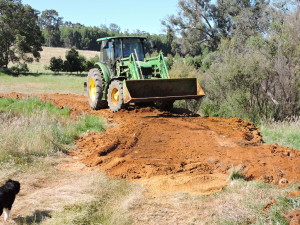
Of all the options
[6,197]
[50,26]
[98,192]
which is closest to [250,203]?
[98,192]

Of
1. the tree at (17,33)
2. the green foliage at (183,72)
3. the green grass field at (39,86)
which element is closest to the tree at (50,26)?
the tree at (17,33)

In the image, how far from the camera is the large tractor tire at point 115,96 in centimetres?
1118

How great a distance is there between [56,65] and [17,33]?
5.49 metres

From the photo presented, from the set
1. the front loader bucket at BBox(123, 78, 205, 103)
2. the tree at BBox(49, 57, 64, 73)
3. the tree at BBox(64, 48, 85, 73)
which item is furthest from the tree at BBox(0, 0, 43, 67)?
the front loader bucket at BBox(123, 78, 205, 103)

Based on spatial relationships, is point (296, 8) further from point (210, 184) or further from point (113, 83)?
point (210, 184)

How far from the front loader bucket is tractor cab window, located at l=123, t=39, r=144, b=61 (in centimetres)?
214

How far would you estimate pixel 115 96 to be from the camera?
11.9m

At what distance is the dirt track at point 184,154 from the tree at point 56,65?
113 feet

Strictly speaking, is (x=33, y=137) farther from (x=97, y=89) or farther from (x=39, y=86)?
(x=39, y=86)

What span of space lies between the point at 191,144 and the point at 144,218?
3.37 meters

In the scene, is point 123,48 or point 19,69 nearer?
point 123,48

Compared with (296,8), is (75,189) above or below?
below

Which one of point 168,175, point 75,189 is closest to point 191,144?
point 168,175

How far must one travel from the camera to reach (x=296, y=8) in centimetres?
1177
